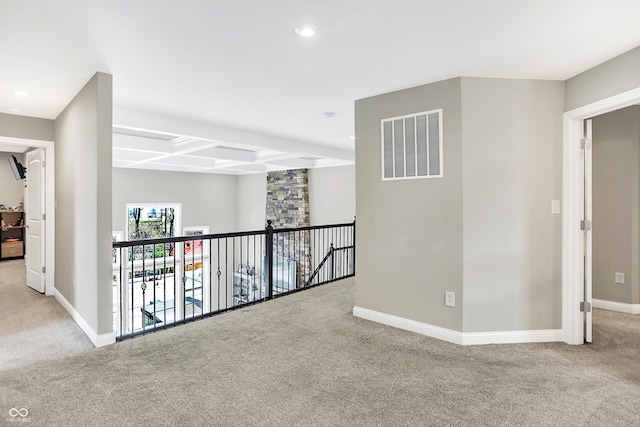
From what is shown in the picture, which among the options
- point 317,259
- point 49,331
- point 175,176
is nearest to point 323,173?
point 317,259

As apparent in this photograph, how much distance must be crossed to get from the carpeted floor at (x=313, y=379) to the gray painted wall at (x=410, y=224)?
358 mm

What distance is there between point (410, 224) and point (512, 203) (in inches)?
35.8

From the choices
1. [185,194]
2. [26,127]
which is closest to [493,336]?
[26,127]

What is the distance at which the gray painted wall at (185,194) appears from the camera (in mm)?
8531

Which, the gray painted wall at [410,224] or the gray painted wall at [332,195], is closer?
the gray painted wall at [410,224]

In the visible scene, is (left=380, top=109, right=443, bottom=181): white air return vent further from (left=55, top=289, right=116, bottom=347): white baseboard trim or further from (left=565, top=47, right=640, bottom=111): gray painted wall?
(left=55, top=289, right=116, bottom=347): white baseboard trim

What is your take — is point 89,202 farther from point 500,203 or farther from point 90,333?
point 500,203

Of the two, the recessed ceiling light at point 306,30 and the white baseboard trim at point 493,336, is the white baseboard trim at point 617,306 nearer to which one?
the white baseboard trim at point 493,336

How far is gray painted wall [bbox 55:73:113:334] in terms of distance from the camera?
2.93 m

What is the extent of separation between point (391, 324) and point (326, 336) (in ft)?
2.34

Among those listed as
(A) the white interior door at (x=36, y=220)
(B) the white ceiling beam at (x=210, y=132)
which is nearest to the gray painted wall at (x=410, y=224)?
(B) the white ceiling beam at (x=210, y=132)

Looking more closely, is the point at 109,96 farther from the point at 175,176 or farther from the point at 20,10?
the point at 175,176

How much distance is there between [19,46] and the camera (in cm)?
245

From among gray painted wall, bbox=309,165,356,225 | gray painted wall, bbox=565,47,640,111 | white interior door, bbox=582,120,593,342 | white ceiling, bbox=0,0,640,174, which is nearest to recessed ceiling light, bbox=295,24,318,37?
white ceiling, bbox=0,0,640,174
